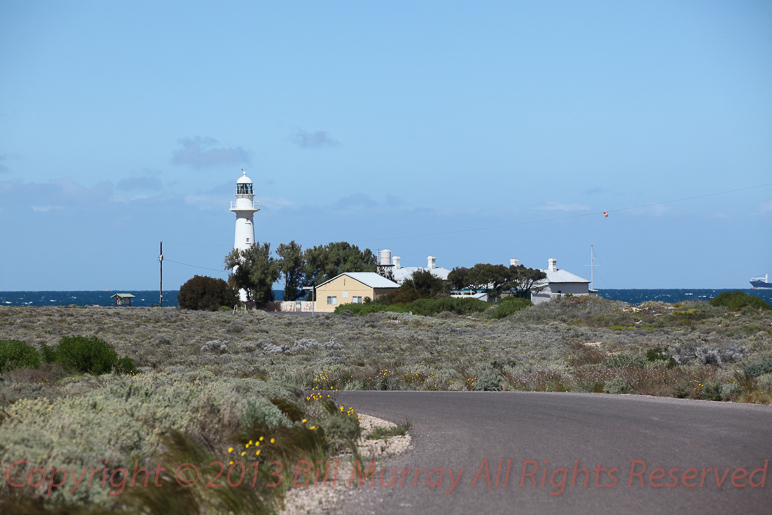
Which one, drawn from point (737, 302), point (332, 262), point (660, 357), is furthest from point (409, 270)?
point (660, 357)

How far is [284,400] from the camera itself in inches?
404

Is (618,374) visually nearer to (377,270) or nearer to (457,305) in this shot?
(457,305)

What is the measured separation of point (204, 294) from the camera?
65062 mm

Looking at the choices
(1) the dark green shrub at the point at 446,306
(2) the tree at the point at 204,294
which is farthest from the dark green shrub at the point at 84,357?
(2) the tree at the point at 204,294

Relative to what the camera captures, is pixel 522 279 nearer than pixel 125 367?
No

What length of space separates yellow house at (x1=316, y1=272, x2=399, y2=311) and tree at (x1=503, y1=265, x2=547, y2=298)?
15206 millimetres

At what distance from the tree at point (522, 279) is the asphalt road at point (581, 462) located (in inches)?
2815

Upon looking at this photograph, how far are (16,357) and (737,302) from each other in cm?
4654

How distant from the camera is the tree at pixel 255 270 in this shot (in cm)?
7306

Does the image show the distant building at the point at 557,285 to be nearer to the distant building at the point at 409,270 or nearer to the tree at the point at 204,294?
the distant building at the point at 409,270

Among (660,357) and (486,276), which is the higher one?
(486,276)

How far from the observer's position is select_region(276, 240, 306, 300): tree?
8056 centimetres

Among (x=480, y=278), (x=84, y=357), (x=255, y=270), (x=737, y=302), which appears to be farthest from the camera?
(x=480, y=278)

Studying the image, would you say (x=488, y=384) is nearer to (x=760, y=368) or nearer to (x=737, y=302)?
(x=760, y=368)
